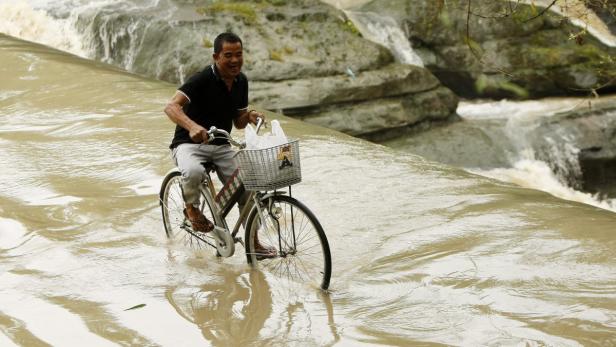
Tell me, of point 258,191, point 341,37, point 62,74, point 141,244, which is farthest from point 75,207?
point 341,37

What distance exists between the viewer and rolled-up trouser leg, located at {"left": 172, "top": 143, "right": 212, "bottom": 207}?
532cm

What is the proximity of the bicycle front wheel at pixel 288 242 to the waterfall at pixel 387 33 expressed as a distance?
950 centimetres

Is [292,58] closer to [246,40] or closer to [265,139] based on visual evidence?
[246,40]

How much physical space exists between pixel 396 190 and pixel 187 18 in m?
6.42

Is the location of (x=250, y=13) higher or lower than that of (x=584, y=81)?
higher

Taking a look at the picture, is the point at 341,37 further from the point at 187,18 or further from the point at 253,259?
the point at 253,259

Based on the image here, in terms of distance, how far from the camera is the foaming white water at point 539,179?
40.4 ft

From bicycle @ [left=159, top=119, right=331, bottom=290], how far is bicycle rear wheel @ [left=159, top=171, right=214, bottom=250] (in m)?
0.02

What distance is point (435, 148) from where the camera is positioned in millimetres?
12703

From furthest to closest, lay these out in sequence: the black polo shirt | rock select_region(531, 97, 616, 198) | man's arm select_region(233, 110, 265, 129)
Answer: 1. rock select_region(531, 97, 616, 198)
2. man's arm select_region(233, 110, 265, 129)
3. the black polo shirt

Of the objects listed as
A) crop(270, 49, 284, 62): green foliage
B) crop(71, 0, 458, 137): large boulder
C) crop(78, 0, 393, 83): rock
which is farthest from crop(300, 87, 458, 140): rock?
crop(270, 49, 284, 62): green foliage

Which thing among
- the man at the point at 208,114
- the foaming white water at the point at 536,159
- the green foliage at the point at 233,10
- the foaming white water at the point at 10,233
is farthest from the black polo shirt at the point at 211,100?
the green foliage at the point at 233,10

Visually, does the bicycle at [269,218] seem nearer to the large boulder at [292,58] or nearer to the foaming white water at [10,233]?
the foaming white water at [10,233]

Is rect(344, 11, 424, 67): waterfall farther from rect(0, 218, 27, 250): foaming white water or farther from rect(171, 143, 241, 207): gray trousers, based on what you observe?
rect(171, 143, 241, 207): gray trousers
